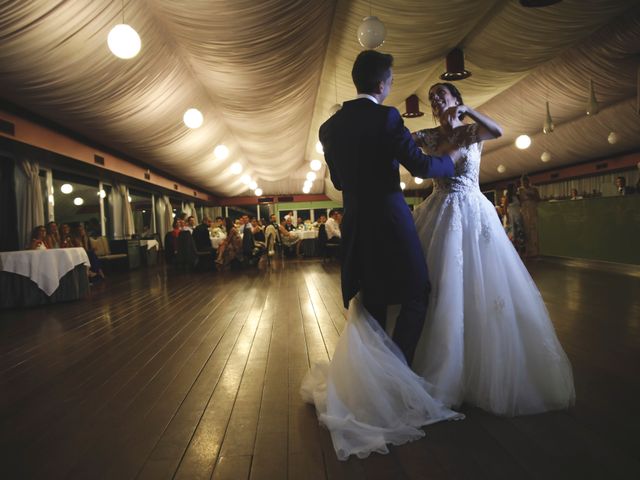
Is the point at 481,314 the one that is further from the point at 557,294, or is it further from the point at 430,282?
the point at 557,294

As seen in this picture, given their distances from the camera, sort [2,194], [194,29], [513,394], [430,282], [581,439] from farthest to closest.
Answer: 1. [2,194]
2. [194,29]
3. [430,282]
4. [513,394]
5. [581,439]

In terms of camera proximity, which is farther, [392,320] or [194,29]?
[194,29]

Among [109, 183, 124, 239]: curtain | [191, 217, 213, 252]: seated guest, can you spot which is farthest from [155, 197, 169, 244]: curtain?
[191, 217, 213, 252]: seated guest

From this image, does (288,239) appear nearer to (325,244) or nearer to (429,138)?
(325,244)

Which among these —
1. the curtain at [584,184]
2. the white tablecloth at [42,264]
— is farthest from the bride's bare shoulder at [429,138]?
the curtain at [584,184]

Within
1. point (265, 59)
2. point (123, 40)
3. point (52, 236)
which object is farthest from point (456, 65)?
point (52, 236)

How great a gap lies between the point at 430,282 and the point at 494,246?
11.6 inches

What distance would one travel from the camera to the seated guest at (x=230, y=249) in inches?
343

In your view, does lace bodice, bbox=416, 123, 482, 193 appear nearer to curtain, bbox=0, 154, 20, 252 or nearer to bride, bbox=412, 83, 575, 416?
bride, bbox=412, 83, 575, 416

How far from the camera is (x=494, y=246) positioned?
1.71 metres

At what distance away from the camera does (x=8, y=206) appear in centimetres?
704

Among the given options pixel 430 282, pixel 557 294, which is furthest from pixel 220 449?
pixel 557 294

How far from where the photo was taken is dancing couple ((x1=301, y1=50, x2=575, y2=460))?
1.49 meters

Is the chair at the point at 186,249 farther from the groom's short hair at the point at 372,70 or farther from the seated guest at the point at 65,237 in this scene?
the groom's short hair at the point at 372,70
